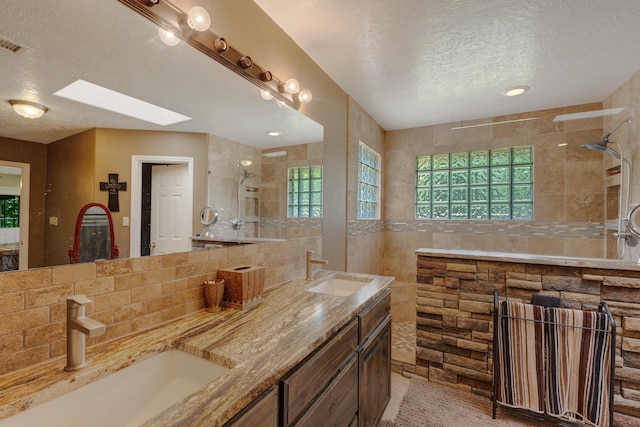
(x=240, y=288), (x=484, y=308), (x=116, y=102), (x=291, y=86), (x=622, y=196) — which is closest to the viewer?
(x=116, y=102)

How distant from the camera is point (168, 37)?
118 centimetres

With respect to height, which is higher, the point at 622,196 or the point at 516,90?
the point at 516,90

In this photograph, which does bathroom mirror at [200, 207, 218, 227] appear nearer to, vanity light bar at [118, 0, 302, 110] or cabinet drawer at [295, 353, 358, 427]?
vanity light bar at [118, 0, 302, 110]

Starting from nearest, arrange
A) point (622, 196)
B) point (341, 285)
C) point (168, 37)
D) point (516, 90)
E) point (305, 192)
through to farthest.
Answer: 1. point (168, 37)
2. point (341, 285)
3. point (305, 192)
4. point (622, 196)
5. point (516, 90)

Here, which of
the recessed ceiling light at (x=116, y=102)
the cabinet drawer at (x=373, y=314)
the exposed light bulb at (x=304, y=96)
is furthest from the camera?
the exposed light bulb at (x=304, y=96)

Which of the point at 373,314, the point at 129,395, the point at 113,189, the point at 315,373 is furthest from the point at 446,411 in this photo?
the point at 113,189

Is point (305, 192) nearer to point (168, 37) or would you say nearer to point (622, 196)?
point (168, 37)

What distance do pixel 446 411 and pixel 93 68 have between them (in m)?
2.76

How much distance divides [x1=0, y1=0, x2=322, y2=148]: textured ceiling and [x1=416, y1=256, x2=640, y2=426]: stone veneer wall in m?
2.07

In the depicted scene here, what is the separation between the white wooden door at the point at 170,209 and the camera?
3.91 feet

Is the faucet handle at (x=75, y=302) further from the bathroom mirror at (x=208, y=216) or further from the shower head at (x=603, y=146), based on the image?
the shower head at (x=603, y=146)

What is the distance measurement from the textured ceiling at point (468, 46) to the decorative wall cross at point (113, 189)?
4.64 ft

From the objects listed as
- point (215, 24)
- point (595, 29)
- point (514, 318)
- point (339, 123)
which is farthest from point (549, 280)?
point (215, 24)

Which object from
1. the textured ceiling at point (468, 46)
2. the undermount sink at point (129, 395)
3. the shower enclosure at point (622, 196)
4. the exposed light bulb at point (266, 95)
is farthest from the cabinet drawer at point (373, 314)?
the shower enclosure at point (622, 196)
